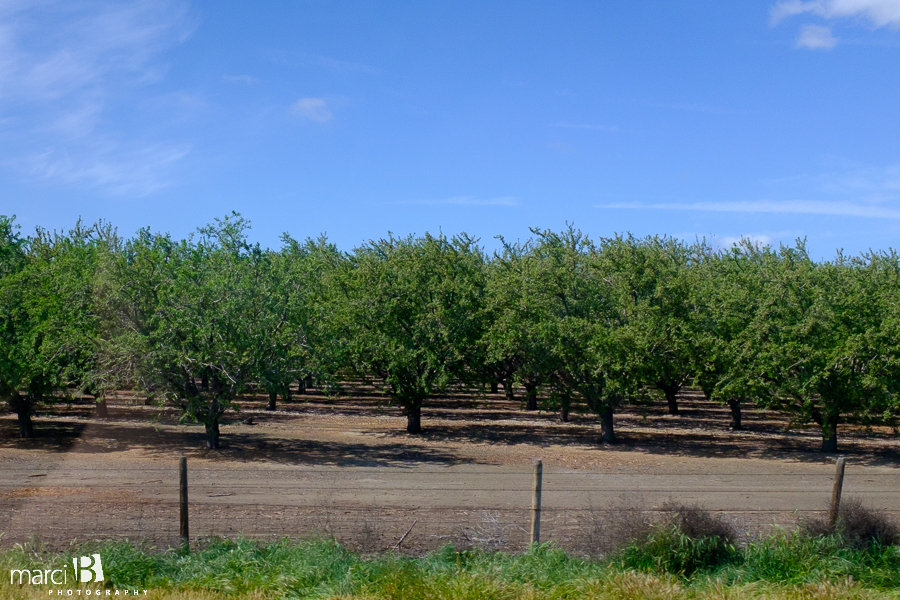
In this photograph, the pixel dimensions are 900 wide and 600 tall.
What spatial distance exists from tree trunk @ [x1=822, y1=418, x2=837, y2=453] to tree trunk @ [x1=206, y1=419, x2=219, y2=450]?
17751 millimetres

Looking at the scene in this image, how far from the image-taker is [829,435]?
2272 centimetres

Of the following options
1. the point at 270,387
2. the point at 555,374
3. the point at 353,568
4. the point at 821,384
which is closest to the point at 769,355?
the point at 821,384

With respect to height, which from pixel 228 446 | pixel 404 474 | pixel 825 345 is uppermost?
pixel 825 345

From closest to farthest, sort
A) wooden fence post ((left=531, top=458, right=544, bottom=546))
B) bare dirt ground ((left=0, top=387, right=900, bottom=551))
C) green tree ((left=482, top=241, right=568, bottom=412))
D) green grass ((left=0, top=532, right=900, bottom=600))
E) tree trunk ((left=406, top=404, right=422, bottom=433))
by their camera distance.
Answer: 1. green grass ((left=0, top=532, right=900, bottom=600))
2. wooden fence post ((left=531, top=458, right=544, bottom=546))
3. bare dirt ground ((left=0, top=387, right=900, bottom=551))
4. green tree ((left=482, top=241, right=568, bottom=412))
5. tree trunk ((left=406, top=404, right=422, bottom=433))

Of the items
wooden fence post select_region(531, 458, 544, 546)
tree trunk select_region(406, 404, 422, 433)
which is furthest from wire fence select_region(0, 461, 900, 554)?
tree trunk select_region(406, 404, 422, 433)

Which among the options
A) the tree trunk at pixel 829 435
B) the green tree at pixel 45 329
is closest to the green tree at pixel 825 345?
the tree trunk at pixel 829 435

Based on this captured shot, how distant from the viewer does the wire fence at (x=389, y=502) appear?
9523 mm

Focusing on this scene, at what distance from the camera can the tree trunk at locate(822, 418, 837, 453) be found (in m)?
22.5

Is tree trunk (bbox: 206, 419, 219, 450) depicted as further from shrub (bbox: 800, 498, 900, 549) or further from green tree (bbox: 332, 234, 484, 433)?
shrub (bbox: 800, 498, 900, 549)

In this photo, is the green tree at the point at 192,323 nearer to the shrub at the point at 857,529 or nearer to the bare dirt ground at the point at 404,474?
the bare dirt ground at the point at 404,474

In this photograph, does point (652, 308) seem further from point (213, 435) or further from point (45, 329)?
point (45, 329)
